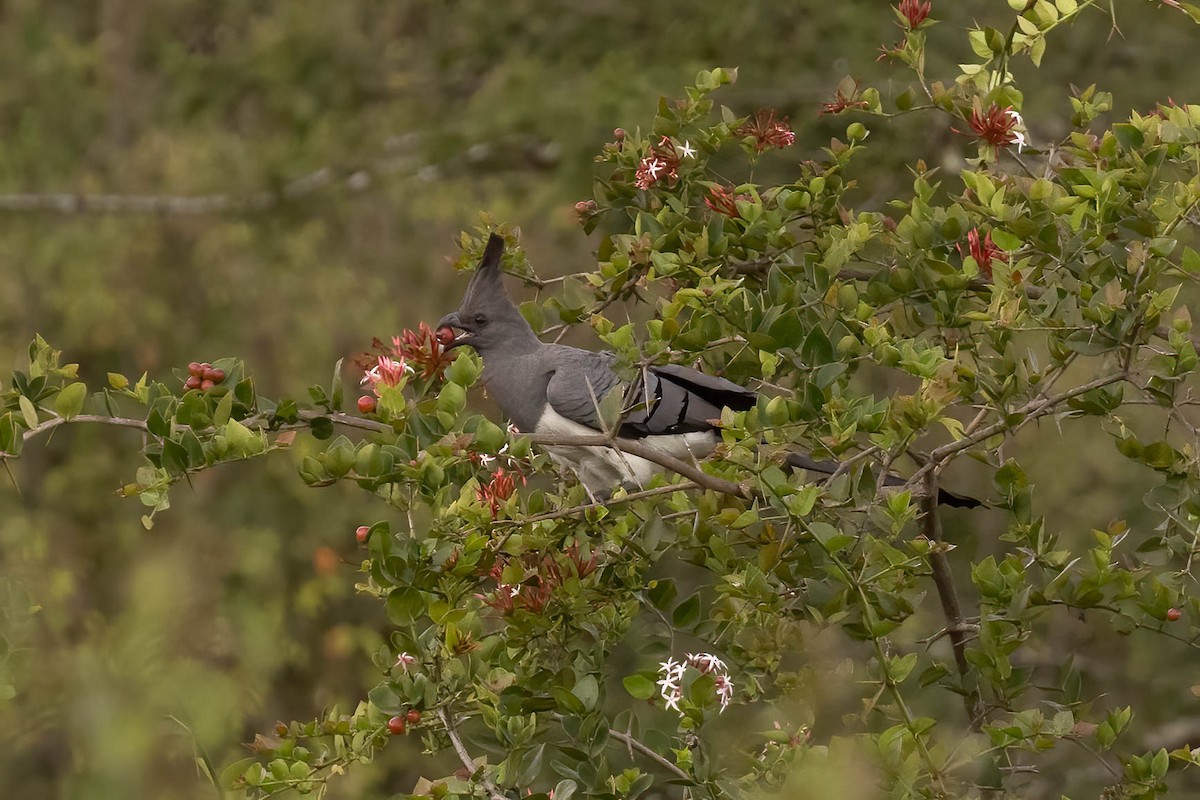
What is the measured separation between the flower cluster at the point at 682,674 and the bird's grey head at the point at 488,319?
1372 millimetres

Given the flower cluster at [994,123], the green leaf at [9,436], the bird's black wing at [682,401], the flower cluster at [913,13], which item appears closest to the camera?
the green leaf at [9,436]

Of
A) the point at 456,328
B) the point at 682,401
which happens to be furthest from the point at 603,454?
the point at 456,328

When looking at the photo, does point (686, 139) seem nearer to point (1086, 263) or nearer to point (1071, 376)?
point (1086, 263)

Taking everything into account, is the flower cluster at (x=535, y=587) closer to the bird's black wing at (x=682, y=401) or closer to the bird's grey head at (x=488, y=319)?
the bird's black wing at (x=682, y=401)

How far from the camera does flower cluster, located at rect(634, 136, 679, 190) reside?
3051 millimetres

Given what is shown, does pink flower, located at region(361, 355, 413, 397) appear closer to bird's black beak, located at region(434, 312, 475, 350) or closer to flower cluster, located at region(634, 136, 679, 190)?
flower cluster, located at region(634, 136, 679, 190)

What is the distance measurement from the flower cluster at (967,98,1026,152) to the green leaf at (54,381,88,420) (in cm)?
170

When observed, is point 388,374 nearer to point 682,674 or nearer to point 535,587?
point 535,587

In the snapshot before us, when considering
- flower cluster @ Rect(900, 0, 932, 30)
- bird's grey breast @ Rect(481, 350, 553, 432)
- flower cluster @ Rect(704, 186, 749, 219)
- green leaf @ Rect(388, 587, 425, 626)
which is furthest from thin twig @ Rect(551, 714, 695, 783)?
bird's grey breast @ Rect(481, 350, 553, 432)

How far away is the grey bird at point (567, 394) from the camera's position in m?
3.67

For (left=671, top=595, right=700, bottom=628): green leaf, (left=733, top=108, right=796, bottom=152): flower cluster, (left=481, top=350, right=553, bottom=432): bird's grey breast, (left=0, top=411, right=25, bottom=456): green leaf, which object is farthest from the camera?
(left=481, top=350, right=553, bottom=432): bird's grey breast

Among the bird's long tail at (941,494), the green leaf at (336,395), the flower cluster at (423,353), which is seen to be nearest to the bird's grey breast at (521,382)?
the bird's long tail at (941,494)

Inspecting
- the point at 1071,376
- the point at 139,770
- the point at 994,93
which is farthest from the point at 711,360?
the point at 1071,376

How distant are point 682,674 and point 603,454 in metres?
1.37
